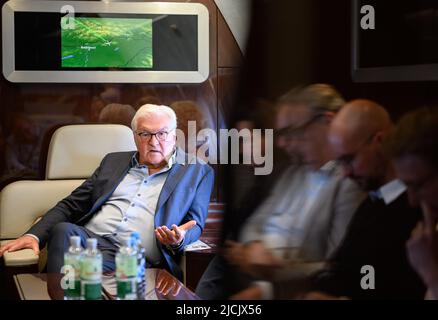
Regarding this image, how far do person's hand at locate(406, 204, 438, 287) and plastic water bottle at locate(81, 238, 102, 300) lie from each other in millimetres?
653

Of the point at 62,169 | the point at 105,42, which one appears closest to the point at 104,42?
the point at 105,42

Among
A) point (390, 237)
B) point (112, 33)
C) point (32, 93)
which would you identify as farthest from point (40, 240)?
point (390, 237)

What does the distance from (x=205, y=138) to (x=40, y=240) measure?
651mm

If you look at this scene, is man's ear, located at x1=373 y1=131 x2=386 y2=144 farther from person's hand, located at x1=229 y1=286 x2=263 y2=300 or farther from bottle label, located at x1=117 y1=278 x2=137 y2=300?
bottle label, located at x1=117 y1=278 x2=137 y2=300

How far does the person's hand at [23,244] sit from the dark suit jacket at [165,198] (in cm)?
3

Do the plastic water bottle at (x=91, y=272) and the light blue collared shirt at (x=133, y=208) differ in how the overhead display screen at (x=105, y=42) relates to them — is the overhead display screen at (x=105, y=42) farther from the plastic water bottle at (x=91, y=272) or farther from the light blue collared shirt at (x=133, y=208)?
the plastic water bottle at (x=91, y=272)

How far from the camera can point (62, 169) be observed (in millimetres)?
2205

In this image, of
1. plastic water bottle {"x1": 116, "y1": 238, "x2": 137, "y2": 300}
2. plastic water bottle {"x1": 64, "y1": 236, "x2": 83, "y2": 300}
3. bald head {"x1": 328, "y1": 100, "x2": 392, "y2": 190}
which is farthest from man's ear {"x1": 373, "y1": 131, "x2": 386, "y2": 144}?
plastic water bottle {"x1": 64, "y1": 236, "x2": 83, "y2": 300}

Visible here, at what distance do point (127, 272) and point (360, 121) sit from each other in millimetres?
613

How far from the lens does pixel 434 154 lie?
3.85 ft

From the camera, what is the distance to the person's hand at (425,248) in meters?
1.21

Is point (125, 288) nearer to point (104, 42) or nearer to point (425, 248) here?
point (425, 248)

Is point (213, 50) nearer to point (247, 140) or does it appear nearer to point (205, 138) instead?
point (205, 138)

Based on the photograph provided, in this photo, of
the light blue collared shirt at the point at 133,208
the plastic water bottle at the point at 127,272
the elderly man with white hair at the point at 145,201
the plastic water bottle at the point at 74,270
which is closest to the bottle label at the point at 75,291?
the plastic water bottle at the point at 74,270
